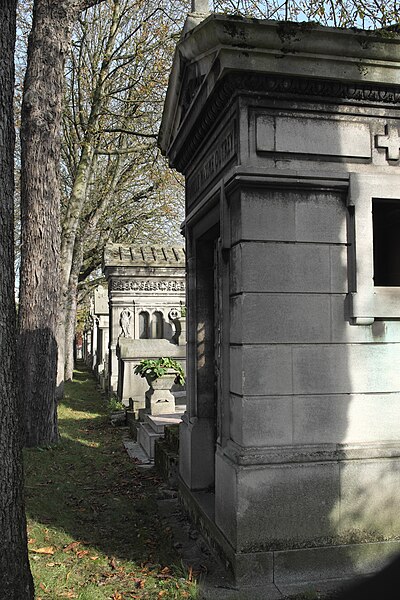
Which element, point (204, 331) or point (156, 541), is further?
point (204, 331)

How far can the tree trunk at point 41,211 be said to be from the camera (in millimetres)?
8742

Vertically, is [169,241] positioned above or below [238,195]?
above

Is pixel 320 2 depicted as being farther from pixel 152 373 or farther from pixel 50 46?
pixel 152 373

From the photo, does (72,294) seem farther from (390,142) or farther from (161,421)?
(390,142)

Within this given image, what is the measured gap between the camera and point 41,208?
9000 millimetres

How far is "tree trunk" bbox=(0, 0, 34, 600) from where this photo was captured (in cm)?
331

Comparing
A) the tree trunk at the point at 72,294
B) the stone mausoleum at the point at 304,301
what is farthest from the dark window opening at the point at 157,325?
the stone mausoleum at the point at 304,301

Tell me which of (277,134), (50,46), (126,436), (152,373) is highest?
(50,46)

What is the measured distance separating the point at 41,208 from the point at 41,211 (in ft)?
0.16

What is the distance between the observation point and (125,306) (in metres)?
15.9

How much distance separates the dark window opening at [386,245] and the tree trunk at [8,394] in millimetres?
3418

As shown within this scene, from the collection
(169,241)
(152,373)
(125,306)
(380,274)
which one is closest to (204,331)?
(380,274)

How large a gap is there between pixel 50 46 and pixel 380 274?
6337 millimetres

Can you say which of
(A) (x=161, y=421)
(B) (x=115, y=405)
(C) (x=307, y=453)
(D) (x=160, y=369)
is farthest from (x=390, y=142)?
(B) (x=115, y=405)
